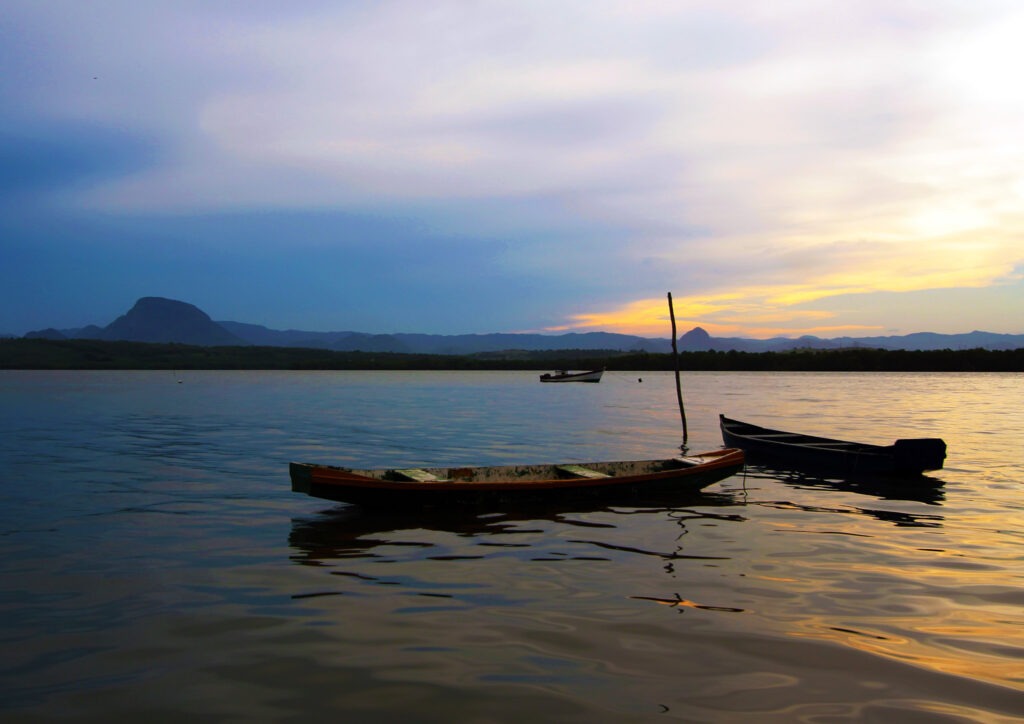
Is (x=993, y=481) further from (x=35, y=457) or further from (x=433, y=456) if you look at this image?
(x=35, y=457)

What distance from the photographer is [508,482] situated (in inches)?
651

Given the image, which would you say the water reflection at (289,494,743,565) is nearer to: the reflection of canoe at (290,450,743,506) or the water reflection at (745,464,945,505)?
the reflection of canoe at (290,450,743,506)

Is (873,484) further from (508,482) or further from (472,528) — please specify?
(472,528)

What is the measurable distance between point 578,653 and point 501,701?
1.46 meters

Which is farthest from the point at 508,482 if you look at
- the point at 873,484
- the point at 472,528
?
the point at 873,484

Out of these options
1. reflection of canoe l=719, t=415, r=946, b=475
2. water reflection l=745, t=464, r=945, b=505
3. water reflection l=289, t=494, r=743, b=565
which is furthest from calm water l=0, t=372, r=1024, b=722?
reflection of canoe l=719, t=415, r=946, b=475

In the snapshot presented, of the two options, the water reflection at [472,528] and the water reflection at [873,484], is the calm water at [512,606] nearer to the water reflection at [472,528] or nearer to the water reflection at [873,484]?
the water reflection at [472,528]

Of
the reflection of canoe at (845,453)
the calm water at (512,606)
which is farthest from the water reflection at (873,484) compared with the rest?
the reflection of canoe at (845,453)

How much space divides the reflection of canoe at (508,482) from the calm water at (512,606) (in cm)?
55

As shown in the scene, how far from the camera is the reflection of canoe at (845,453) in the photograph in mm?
21828

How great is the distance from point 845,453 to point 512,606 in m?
16.9

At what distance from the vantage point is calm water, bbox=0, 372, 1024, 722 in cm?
718

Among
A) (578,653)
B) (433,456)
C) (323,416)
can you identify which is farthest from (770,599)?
(323,416)

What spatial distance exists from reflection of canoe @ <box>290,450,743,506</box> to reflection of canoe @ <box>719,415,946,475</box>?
5.49 m
